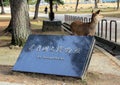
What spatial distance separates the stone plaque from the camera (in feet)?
32.1

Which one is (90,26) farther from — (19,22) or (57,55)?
(57,55)

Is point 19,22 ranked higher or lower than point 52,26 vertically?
higher

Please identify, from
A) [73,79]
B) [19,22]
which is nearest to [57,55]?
[73,79]

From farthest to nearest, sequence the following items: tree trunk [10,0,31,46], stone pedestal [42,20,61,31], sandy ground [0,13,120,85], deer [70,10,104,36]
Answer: stone pedestal [42,20,61,31]
tree trunk [10,0,31,46]
deer [70,10,104,36]
sandy ground [0,13,120,85]

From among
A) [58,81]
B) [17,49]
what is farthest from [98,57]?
[58,81]

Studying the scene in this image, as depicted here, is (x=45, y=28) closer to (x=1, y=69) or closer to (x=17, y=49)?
(x=17, y=49)

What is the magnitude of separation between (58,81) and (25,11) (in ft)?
24.6

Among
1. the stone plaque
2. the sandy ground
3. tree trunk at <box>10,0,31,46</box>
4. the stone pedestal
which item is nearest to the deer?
tree trunk at <box>10,0,31,46</box>

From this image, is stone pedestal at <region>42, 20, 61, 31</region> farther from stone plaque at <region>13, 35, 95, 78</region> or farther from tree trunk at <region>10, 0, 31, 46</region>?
stone plaque at <region>13, 35, 95, 78</region>

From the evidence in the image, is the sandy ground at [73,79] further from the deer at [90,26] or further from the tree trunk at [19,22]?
the tree trunk at [19,22]

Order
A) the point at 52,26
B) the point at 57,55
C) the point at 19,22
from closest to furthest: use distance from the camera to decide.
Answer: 1. the point at 57,55
2. the point at 19,22
3. the point at 52,26

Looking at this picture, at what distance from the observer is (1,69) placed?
37.6 feet

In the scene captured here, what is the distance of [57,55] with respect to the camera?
33.5 feet

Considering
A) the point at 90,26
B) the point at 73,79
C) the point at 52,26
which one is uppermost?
the point at 90,26
